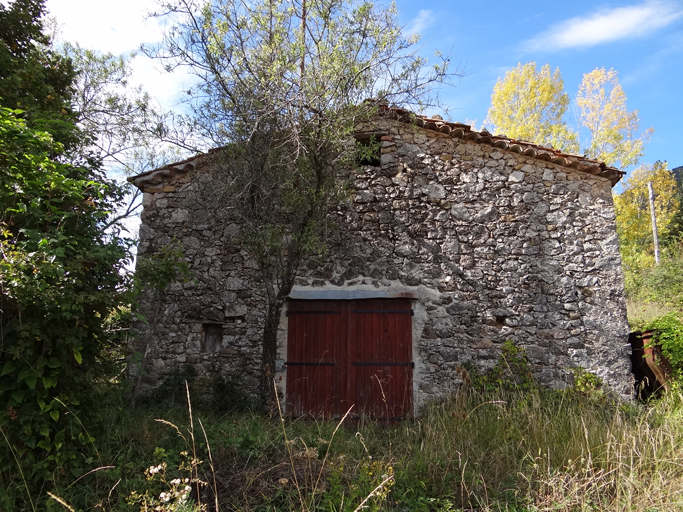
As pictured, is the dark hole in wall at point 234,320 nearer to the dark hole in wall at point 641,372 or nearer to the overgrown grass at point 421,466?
the overgrown grass at point 421,466

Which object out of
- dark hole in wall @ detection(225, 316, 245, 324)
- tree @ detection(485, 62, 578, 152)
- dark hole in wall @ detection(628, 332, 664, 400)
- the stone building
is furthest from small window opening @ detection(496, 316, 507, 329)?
tree @ detection(485, 62, 578, 152)

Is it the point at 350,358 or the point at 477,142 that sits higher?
the point at 477,142

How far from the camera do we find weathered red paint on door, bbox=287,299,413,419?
5.89 meters

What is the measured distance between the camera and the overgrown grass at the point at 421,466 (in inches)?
127

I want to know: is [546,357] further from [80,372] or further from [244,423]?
[80,372]

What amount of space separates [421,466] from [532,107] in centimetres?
1425

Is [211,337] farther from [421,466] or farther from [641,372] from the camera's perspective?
[641,372]

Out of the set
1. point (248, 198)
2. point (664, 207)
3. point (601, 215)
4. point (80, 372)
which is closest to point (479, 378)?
point (601, 215)

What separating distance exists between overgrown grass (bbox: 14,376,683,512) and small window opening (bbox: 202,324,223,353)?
4.90ft

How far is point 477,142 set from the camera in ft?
21.2

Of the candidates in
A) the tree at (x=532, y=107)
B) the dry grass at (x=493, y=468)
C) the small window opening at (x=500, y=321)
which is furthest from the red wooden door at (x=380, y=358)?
the tree at (x=532, y=107)

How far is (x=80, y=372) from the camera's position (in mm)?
3467

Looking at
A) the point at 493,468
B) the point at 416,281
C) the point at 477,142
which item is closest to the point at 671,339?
the point at 416,281

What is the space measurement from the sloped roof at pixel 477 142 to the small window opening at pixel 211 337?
89.7 inches
